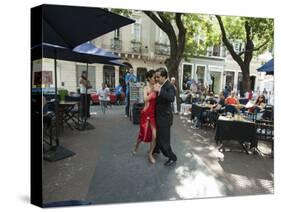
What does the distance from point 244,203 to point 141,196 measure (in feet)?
4.35

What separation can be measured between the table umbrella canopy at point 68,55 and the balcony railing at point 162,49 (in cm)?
48

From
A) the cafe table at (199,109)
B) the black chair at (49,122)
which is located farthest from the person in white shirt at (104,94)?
the cafe table at (199,109)

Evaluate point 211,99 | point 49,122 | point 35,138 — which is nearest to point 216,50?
point 211,99

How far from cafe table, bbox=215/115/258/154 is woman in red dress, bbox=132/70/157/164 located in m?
0.88

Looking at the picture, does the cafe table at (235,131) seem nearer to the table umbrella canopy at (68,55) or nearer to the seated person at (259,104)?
the seated person at (259,104)

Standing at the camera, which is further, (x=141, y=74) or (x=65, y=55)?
(x=141, y=74)

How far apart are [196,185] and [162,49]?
1714mm

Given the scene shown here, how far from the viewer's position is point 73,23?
8.46ft

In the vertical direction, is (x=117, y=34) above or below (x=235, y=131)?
above

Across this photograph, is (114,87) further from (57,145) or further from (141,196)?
(141,196)

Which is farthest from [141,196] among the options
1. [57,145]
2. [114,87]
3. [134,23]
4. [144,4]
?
[144,4]

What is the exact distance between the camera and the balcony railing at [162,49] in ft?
9.37

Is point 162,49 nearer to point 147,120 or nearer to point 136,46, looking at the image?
point 136,46

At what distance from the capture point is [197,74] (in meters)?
3.03
